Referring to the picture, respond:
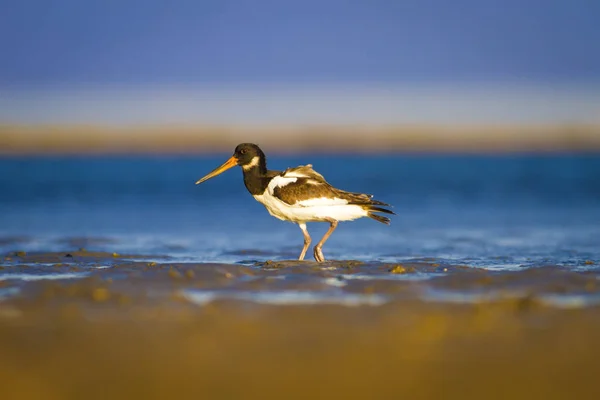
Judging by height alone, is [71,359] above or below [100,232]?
below

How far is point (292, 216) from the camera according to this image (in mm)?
11039

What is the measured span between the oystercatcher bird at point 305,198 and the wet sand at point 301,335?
1968mm

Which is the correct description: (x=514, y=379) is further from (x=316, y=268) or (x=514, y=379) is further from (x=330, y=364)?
(x=316, y=268)

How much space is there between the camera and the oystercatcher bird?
1077 centimetres

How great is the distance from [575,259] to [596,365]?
626cm

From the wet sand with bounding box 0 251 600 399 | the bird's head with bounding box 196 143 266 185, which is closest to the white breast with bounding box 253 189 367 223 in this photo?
the bird's head with bounding box 196 143 266 185

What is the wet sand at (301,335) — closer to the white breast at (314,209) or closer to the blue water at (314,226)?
the white breast at (314,209)

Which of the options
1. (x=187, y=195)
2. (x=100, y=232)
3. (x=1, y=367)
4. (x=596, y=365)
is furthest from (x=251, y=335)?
(x=187, y=195)

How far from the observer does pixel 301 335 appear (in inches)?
235

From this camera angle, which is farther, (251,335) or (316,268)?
(316,268)

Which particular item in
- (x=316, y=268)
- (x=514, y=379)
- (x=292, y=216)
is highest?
(x=292, y=216)

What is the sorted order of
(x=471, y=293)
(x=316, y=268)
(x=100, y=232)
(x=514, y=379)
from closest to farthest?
1. (x=514, y=379)
2. (x=471, y=293)
3. (x=316, y=268)
4. (x=100, y=232)

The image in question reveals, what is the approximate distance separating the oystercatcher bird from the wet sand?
1.97 m

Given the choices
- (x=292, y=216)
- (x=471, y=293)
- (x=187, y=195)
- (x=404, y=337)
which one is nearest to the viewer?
(x=404, y=337)
